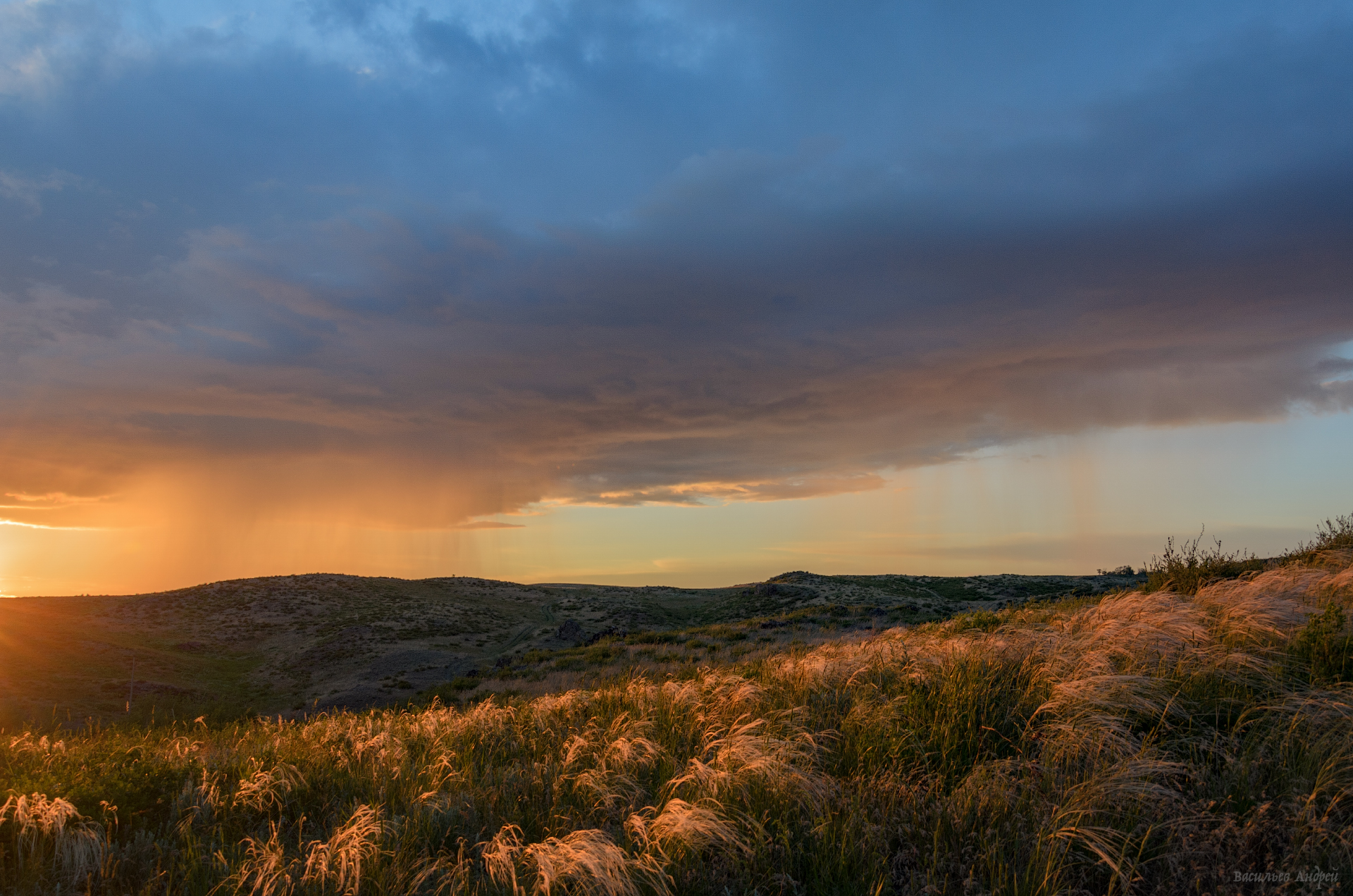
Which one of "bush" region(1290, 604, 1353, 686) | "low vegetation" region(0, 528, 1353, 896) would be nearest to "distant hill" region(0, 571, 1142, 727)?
"low vegetation" region(0, 528, 1353, 896)

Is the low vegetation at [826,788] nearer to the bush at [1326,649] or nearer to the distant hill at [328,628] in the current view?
the bush at [1326,649]

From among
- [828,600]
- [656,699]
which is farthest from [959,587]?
[656,699]

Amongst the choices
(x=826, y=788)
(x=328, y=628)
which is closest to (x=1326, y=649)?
(x=826, y=788)

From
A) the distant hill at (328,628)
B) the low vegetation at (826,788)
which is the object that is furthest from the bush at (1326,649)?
the distant hill at (328,628)

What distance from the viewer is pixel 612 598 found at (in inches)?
3000

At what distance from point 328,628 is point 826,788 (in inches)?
2480

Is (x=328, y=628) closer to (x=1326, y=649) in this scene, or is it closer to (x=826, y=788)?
(x=826, y=788)

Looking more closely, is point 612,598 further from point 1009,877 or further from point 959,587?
point 1009,877

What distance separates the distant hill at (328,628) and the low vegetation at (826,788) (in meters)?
20.6

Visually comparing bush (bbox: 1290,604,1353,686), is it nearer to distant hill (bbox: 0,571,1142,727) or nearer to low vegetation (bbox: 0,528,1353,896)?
low vegetation (bbox: 0,528,1353,896)

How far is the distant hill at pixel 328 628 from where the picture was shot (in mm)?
33656

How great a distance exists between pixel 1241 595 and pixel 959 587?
167 ft

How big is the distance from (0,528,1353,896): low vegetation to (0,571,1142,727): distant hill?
20604 mm

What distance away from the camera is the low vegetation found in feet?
12.6
